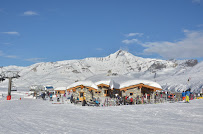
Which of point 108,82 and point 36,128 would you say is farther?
point 108,82

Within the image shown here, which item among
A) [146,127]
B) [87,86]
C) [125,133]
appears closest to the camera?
[125,133]

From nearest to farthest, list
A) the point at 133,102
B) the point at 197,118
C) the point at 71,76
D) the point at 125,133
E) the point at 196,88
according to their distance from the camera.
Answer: the point at 125,133 < the point at 197,118 < the point at 133,102 < the point at 196,88 < the point at 71,76

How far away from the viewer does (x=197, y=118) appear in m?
14.8

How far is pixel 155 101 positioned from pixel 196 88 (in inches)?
1877

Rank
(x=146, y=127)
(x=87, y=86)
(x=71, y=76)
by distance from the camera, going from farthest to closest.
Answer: (x=71, y=76) → (x=87, y=86) → (x=146, y=127)

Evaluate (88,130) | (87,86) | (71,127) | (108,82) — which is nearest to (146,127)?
(88,130)

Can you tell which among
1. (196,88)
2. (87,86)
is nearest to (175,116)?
(87,86)

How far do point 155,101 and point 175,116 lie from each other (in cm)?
1109

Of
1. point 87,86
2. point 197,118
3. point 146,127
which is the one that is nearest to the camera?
point 146,127

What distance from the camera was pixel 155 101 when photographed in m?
26.8

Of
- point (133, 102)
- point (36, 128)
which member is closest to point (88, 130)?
point (36, 128)

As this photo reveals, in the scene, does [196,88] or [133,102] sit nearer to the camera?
[133,102]

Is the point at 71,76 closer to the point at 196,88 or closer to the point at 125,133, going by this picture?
the point at 196,88

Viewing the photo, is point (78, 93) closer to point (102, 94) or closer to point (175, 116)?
point (102, 94)
